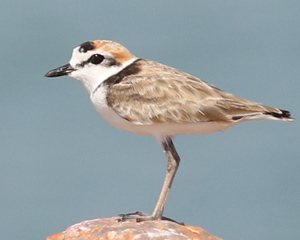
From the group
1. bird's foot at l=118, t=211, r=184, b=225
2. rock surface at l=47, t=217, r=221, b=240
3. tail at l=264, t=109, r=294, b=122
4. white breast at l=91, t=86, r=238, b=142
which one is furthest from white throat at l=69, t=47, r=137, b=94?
tail at l=264, t=109, r=294, b=122

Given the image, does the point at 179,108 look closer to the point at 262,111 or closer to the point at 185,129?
the point at 185,129

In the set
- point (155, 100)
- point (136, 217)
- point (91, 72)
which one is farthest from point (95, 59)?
point (136, 217)

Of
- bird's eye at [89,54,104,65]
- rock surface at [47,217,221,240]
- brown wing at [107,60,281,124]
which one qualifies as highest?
bird's eye at [89,54,104,65]

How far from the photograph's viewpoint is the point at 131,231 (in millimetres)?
9867

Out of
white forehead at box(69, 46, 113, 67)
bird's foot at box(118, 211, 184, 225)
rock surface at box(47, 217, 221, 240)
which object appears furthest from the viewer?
white forehead at box(69, 46, 113, 67)

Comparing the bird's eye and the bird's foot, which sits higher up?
the bird's eye

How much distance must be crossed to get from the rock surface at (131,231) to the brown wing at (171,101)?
1.56m

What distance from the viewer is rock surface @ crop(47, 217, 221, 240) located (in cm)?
979

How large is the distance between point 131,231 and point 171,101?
214cm

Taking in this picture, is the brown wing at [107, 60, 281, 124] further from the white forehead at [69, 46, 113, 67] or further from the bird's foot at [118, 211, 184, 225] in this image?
the bird's foot at [118, 211, 184, 225]

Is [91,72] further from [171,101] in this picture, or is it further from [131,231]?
[131,231]

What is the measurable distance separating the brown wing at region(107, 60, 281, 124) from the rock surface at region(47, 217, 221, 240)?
1.56 m

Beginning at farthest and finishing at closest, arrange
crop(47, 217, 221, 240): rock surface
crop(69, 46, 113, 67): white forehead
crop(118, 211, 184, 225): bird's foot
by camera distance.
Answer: crop(69, 46, 113, 67): white forehead < crop(118, 211, 184, 225): bird's foot < crop(47, 217, 221, 240): rock surface

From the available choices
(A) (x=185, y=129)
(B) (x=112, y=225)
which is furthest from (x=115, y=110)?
(B) (x=112, y=225)
